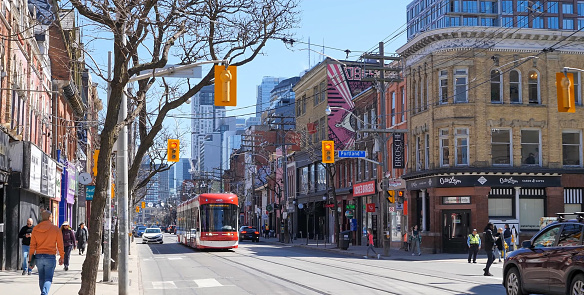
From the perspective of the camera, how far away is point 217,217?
1689 inches

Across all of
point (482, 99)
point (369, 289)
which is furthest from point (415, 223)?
point (369, 289)

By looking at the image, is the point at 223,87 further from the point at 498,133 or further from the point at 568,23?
the point at 568,23

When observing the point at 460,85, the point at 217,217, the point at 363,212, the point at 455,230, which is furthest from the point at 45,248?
the point at 363,212

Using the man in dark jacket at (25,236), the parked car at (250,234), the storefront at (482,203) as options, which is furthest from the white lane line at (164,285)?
the parked car at (250,234)

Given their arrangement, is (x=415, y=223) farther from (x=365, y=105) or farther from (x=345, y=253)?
(x=365, y=105)

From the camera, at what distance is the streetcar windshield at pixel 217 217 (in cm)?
4284

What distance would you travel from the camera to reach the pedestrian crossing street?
20.6m

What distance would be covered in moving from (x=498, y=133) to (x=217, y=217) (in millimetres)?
17168

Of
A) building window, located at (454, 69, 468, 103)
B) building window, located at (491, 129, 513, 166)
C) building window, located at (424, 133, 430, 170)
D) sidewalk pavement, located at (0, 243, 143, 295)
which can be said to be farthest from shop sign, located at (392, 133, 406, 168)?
sidewalk pavement, located at (0, 243, 143, 295)

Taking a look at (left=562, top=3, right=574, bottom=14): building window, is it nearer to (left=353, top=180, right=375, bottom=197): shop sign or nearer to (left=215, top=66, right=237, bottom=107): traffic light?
(left=353, top=180, right=375, bottom=197): shop sign

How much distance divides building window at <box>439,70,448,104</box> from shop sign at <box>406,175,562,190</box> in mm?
4612

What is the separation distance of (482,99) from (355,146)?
50.3 ft

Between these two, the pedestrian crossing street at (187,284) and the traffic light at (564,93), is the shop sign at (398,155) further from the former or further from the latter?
the traffic light at (564,93)

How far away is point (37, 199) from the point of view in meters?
30.9
